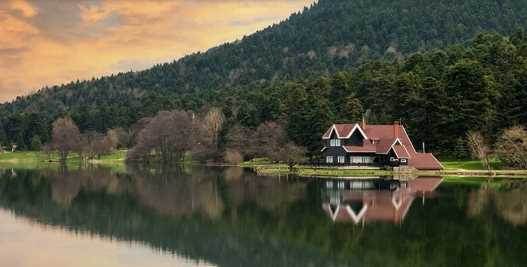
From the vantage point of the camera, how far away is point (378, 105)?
99.2 meters

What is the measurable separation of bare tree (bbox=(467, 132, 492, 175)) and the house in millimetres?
6738

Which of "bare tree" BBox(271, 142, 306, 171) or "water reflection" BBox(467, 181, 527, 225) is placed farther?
"bare tree" BBox(271, 142, 306, 171)

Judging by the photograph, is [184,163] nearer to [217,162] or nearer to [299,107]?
[217,162]

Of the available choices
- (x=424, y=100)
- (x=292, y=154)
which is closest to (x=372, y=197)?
(x=292, y=154)

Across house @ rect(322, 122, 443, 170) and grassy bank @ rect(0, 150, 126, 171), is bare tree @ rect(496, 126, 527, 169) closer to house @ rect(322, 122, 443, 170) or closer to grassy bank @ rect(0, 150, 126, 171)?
house @ rect(322, 122, 443, 170)

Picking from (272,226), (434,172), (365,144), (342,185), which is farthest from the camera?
(365,144)

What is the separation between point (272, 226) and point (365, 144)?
47486 mm

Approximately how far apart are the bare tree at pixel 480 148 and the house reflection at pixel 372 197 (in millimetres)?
7570

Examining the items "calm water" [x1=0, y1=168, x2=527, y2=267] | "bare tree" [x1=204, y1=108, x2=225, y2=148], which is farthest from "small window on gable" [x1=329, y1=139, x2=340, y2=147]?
"bare tree" [x1=204, y1=108, x2=225, y2=148]

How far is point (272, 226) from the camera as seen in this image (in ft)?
120

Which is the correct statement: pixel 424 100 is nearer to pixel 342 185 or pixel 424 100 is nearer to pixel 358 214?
pixel 342 185

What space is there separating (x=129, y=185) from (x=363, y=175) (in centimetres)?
2564

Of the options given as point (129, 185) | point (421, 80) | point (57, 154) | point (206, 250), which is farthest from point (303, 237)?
point (57, 154)

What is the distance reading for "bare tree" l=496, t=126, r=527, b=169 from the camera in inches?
2813
